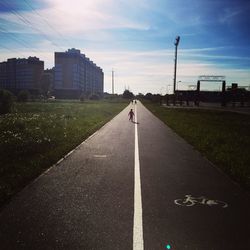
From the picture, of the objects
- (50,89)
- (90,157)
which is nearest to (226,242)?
(90,157)

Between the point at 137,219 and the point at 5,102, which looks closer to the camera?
the point at 137,219

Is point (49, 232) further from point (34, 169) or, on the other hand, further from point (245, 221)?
point (34, 169)

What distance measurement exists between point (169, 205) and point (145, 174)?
252cm

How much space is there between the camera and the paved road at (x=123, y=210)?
4258 mm

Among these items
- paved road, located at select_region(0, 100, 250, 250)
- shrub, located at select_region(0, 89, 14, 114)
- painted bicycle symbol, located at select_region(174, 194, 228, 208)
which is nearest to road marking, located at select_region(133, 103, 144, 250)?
paved road, located at select_region(0, 100, 250, 250)

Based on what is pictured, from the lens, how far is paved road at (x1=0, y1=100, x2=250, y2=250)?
4.26m

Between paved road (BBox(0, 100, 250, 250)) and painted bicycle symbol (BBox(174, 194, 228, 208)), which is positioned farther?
painted bicycle symbol (BBox(174, 194, 228, 208))

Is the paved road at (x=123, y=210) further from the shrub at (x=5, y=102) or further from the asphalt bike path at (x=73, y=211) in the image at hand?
the shrub at (x=5, y=102)

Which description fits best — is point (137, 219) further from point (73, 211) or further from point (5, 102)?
point (5, 102)

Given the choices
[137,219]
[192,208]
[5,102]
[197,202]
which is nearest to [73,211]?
[137,219]

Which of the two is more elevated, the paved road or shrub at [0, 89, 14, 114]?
shrub at [0, 89, 14, 114]

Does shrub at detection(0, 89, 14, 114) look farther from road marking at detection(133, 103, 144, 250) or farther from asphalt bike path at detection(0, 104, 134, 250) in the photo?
road marking at detection(133, 103, 144, 250)

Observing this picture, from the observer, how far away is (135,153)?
11.7 m

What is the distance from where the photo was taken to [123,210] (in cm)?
546
